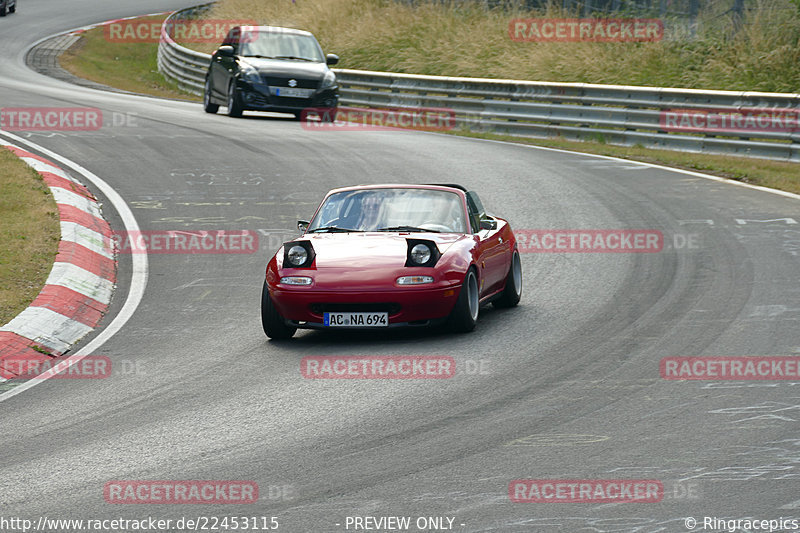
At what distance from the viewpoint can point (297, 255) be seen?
984 centimetres

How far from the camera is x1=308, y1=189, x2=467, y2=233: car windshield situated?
10.5 metres

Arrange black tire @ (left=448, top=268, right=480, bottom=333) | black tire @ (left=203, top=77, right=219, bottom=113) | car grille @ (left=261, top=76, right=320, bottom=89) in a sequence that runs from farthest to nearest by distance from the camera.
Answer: black tire @ (left=203, top=77, right=219, bottom=113), car grille @ (left=261, top=76, right=320, bottom=89), black tire @ (left=448, top=268, right=480, bottom=333)

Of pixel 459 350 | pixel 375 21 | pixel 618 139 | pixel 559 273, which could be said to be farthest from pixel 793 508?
pixel 375 21

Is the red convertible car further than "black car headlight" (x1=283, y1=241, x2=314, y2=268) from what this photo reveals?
No

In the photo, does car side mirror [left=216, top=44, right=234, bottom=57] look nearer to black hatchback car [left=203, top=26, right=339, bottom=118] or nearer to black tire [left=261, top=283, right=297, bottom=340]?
black hatchback car [left=203, top=26, right=339, bottom=118]

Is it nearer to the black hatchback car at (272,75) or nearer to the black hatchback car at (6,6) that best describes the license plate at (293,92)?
the black hatchback car at (272,75)

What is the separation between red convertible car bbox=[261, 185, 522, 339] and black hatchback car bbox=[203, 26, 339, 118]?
46.7 ft

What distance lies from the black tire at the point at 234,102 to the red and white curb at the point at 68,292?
926 centimetres

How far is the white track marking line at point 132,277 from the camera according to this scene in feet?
30.3

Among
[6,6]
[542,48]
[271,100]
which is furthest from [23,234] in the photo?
[6,6]

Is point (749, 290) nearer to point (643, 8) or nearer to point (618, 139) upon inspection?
point (618, 139)

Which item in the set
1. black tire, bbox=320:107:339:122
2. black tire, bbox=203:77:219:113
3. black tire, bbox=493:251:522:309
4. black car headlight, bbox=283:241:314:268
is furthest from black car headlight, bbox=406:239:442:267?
black tire, bbox=203:77:219:113

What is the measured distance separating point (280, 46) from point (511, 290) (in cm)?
1609

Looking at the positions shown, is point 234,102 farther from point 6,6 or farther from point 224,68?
point 6,6
